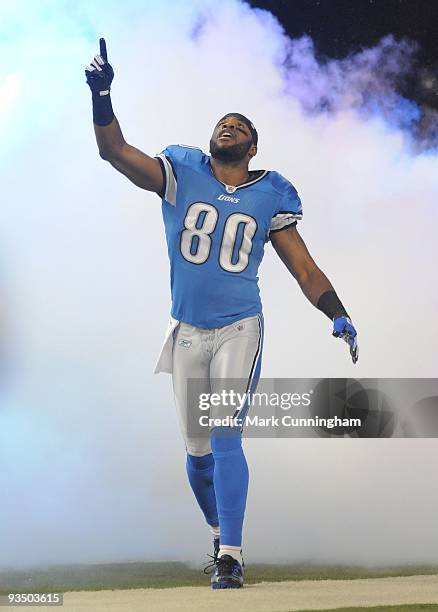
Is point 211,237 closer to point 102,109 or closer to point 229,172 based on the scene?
point 229,172

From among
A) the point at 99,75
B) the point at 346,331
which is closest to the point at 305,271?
the point at 346,331

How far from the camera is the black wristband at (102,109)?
2.82 m

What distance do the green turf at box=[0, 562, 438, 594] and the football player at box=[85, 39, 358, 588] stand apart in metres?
0.16

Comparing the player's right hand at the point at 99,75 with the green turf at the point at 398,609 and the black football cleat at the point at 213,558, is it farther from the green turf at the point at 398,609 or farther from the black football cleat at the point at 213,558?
the green turf at the point at 398,609

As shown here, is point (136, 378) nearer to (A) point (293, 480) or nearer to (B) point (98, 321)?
(B) point (98, 321)

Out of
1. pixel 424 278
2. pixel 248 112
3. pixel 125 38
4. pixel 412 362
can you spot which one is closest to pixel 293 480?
pixel 412 362

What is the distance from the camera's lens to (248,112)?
135 inches

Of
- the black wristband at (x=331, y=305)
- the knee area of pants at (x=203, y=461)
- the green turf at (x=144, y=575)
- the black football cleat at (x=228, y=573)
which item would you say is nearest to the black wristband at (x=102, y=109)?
the black wristband at (x=331, y=305)

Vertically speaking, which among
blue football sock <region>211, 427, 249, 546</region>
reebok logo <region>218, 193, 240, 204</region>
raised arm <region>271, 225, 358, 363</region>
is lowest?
blue football sock <region>211, 427, 249, 546</region>

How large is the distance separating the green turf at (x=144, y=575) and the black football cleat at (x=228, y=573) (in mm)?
137

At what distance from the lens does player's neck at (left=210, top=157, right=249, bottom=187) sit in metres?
3.12

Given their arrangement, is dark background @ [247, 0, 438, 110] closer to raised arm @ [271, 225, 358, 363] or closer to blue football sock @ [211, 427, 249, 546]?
raised arm @ [271, 225, 358, 363]

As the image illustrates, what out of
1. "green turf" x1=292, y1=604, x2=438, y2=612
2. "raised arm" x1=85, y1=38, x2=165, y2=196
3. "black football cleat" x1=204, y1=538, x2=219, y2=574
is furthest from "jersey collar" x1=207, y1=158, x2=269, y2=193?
"green turf" x1=292, y1=604, x2=438, y2=612

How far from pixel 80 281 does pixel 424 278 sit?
117 centimetres
